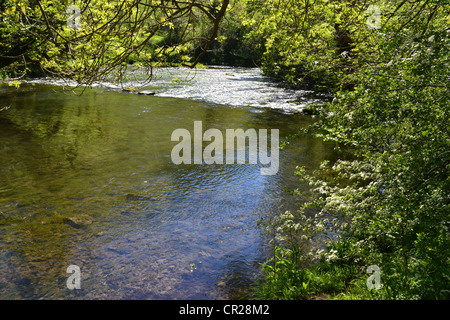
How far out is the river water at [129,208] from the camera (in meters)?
5.64

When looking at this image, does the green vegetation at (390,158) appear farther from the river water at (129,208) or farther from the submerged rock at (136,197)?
the submerged rock at (136,197)

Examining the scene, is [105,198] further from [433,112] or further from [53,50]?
[433,112]

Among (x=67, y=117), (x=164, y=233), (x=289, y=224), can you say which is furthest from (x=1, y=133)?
(x=289, y=224)

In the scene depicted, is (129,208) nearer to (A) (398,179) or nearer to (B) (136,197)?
(B) (136,197)

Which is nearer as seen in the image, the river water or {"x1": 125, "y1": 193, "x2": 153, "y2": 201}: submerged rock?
the river water

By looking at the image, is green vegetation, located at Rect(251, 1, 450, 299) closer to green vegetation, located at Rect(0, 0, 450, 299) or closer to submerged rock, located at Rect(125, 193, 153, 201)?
green vegetation, located at Rect(0, 0, 450, 299)

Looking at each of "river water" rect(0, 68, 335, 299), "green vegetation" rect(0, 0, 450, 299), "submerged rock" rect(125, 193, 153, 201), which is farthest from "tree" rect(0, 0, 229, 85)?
"submerged rock" rect(125, 193, 153, 201)

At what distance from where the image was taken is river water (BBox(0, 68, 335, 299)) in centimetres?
564

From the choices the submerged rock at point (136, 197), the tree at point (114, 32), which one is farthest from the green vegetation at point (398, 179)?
the submerged rock at point (136, 197)

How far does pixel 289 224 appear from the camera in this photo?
18.1 feet

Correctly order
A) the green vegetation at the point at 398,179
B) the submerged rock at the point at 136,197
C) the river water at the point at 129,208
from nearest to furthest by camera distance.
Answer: the green vegetation at the point at 398,179, the river water at the point at 129,208, the submerged rock at the point at 136,197

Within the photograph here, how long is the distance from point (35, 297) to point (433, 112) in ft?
19.5

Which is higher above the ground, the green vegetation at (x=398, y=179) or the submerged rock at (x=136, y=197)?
the green vegetation at (x=398, y=179)

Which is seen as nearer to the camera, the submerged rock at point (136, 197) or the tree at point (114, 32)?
the tree at point (114, 32)
